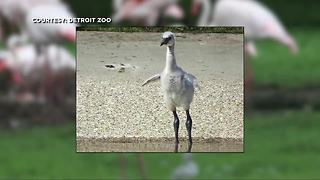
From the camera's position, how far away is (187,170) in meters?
3.08

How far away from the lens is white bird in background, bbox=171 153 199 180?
3045mm

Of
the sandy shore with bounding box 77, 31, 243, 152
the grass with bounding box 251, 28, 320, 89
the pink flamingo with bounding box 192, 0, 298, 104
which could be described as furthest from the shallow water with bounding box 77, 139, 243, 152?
the grass with bounding box 251, 28, 320, 89

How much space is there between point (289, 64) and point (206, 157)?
75cm

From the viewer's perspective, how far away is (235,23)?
135 inches

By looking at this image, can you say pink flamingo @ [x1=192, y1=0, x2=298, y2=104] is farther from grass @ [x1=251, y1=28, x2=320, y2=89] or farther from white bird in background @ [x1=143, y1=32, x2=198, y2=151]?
white bird in background @ [x1=143, y1=32, x2=198, y2=151]

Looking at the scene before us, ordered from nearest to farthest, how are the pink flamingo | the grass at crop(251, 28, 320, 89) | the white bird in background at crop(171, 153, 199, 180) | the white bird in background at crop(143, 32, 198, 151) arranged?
the white bird in background at crop(143, 32, 198, 151)
the white bird in background at crop(171, 153, 199, 180)
the pink flamingo
the grass at crop(251, 28, 320, 89)

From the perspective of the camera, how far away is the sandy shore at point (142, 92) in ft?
7.18

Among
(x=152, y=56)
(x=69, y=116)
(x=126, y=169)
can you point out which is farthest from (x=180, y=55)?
(x=69, y=116)

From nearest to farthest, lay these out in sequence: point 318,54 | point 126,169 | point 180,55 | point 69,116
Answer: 1. point 180,55
2. point 126,169
3. point 69,116
4. point 318,54

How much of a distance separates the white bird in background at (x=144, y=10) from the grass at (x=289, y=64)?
0.69 meters

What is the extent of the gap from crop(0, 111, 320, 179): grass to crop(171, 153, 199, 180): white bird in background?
0.05 metres

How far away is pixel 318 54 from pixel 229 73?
1978 millimetres

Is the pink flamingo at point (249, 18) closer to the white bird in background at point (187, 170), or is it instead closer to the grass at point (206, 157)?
the grass at point (206, 157)

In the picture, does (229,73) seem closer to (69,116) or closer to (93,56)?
(93,56)
